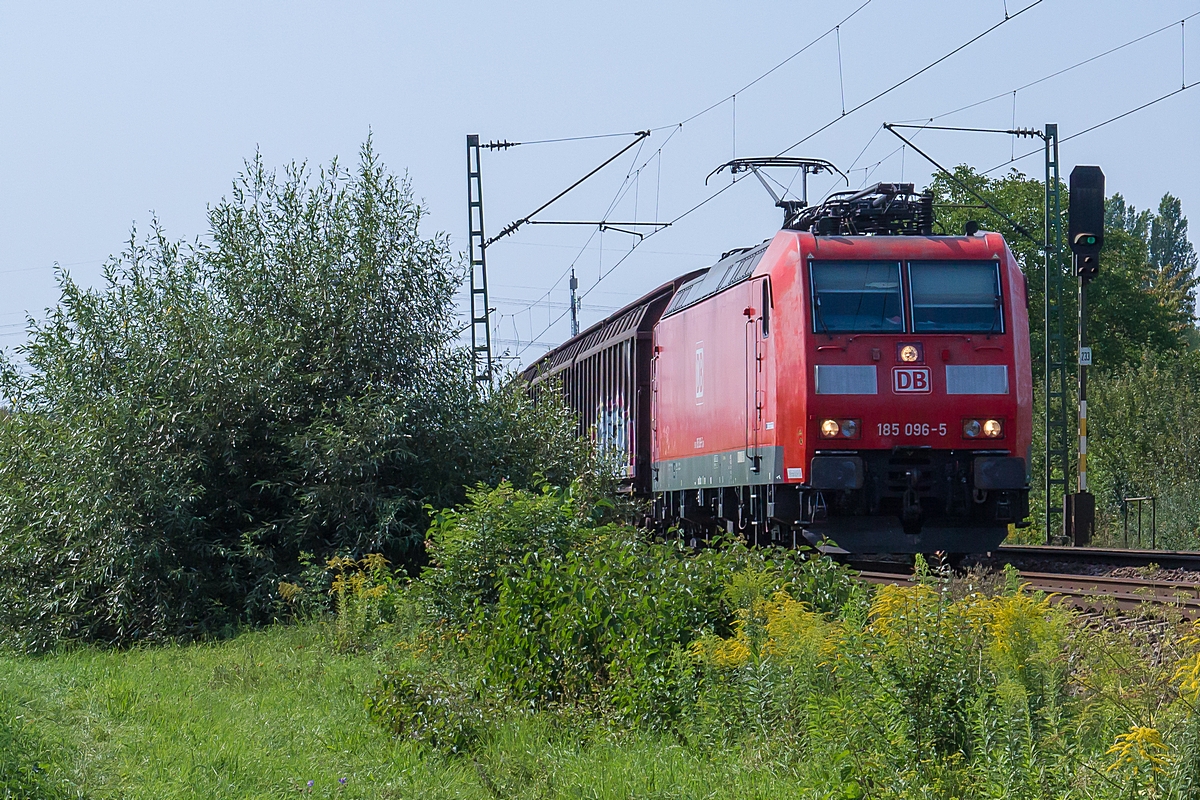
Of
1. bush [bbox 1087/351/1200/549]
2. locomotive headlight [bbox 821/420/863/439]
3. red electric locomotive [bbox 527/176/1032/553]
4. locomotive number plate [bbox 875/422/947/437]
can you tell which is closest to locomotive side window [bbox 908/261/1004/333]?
red electric locomotive [bbox 527/176/1032/553]

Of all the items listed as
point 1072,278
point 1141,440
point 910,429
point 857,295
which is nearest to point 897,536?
point 910,429

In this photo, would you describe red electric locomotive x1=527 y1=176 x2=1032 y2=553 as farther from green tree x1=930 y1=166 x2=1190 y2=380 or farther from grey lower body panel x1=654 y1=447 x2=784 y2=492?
green tree x1=930 y1=166 x2=1190 y2=380

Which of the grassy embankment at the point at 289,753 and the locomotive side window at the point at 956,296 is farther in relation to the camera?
the locomotive side window at the point at 956,296

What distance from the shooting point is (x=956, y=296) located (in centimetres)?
1486

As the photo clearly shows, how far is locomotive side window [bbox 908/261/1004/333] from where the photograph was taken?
14758 millimetres

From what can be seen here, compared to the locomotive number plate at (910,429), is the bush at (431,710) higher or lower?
lower

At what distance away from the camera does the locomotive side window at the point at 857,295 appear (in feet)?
48.0

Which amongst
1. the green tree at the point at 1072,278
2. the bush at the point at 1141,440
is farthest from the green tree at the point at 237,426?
the green tree at the point at 1072,278

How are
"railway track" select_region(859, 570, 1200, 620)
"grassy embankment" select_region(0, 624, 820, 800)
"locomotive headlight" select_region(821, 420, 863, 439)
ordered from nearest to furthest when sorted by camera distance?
"grassy embankment" select_region(0, 624, 820, 800), "railway track" select_region(859, 570, 1200, 620), "locomotive headlight" select_region(821, 420, 863, 439)

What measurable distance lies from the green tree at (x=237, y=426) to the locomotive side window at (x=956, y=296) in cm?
549

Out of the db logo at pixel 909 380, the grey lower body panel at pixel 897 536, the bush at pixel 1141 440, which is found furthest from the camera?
the bush at pixel 1141 440

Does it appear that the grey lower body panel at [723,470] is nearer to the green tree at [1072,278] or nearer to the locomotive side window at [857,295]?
the locomotive side window at [857,295]

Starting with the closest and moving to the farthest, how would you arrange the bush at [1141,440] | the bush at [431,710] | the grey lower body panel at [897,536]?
the bush at [431,710] → the grey lower body panel at [897,536] → the bush at [1141,440]

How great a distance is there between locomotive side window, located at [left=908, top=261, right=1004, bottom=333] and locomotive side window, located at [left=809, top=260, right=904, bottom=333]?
0.72 ft
